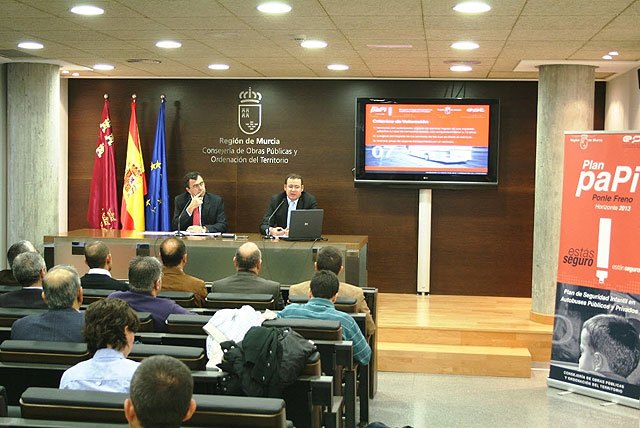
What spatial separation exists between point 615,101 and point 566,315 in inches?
139

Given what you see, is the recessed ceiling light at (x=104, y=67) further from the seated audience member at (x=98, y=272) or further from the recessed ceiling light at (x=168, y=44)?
Result: the seated audience member at (x=98, y=272)

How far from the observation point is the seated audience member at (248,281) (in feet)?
19.4

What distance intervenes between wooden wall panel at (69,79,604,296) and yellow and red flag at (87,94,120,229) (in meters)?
0.27

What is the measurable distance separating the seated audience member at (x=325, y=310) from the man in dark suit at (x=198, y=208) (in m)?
3.98

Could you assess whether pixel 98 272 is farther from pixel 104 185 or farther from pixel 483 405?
pixel 104 185

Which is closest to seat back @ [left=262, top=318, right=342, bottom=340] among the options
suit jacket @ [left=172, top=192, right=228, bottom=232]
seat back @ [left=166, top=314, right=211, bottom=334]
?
seat back @ [left=166, top=314, right=211, bottom=334]

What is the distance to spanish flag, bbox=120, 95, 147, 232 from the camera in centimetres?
1070

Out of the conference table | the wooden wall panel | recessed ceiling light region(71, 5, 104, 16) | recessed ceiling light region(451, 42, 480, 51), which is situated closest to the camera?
recessed ceiling light region(71, 5, 104, 16)

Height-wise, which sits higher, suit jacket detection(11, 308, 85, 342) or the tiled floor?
suit jacket detection(11, 308, 85, 342)

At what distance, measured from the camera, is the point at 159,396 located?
2236 millimetres

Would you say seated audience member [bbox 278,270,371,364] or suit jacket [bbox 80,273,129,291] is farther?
suit jacket [bbox 80,273,129,291]

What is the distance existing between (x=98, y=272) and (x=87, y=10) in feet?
6.19

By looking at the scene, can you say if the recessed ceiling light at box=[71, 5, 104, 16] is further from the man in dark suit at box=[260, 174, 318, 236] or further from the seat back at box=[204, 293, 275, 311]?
the man in dark suit at box=[260, 174, 318, 236]

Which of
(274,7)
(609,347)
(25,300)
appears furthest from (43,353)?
(609,347)
